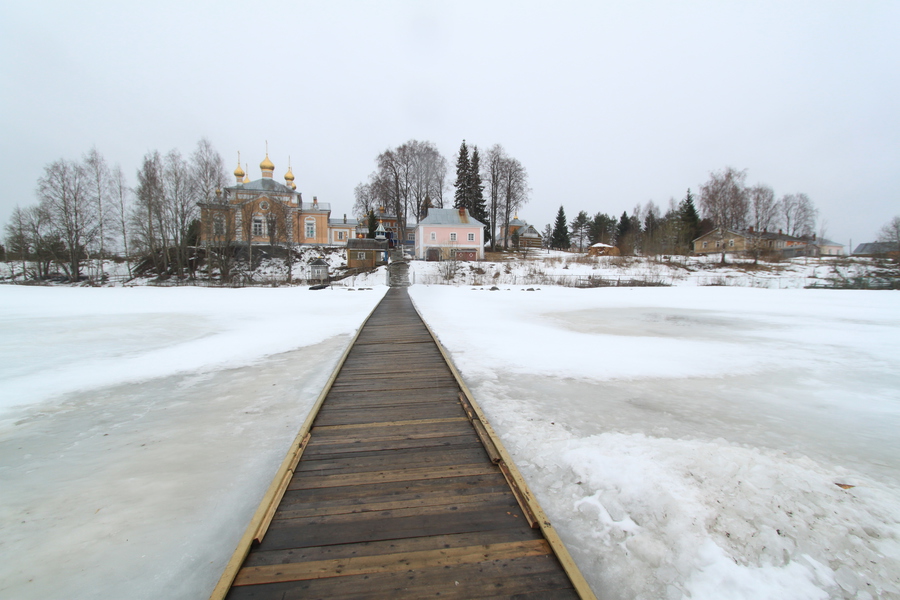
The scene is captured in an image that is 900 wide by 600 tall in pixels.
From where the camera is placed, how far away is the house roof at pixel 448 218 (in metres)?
38.4

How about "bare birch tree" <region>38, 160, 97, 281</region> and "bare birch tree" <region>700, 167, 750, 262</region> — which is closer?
"bare birch tree" <region>38, 160, 97, 281</region>

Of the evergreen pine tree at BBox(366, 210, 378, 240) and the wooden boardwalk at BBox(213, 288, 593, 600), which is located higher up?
the evergreen pine tree at BBox(366, 210, 378, 240)

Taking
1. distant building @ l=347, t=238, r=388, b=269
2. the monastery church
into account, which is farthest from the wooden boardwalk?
the monastery church

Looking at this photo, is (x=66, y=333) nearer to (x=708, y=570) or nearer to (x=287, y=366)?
(x=287, y=366)

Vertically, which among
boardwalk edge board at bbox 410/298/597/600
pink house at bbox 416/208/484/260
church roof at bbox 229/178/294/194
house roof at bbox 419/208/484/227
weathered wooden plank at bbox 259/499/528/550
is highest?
church roof at bbox 229/178/294/194

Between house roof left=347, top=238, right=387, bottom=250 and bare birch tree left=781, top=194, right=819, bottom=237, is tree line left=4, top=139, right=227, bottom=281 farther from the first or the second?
bare birch tree left=781, top=194, right=819, bottom=237

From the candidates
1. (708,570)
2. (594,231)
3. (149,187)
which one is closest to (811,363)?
(708,570)

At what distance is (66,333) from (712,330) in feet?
53.5

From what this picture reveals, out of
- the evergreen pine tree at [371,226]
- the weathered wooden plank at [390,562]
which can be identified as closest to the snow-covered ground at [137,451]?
the weathered wooden plank at [390,562]

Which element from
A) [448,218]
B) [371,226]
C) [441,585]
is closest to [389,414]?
[441,585]

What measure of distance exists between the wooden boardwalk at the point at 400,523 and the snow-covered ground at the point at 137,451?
1.36 feet

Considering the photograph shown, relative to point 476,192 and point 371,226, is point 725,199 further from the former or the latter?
point 371,226

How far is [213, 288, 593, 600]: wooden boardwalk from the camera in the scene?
1778 mm

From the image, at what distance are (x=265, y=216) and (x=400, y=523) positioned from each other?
3813 centimetres
